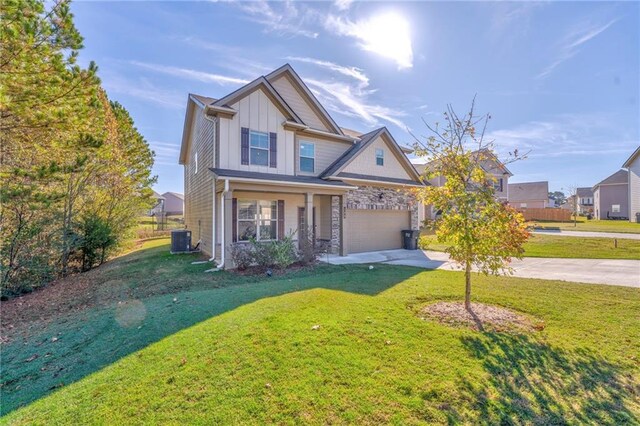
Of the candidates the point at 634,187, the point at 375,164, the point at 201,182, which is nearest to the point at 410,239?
the point at 375,164

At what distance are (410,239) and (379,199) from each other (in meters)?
2.91

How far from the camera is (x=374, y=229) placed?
15016 millimetres

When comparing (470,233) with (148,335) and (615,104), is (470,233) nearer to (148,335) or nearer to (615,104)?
(148,335)

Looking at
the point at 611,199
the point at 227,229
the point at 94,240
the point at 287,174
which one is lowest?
the point at 94,240

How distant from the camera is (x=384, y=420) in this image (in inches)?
108

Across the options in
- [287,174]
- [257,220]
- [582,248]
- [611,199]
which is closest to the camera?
[257,220]

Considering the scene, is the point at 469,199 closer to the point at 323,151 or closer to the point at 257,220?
the point at 257,220

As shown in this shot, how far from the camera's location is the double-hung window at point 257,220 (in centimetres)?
1219

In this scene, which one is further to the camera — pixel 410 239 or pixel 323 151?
pixel 410 239

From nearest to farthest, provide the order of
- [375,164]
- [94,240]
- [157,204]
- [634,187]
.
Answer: [94,240]
[375,164]
[634,187]
[157,204]

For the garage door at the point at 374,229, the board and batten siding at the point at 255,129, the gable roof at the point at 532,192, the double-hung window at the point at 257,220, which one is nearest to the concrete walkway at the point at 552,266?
the garage door at the point at 374,229

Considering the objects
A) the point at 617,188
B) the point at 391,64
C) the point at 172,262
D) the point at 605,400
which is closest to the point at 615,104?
the point at 391,64

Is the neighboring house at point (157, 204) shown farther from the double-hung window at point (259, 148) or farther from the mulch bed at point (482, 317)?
the mulch bed at point (482, 317)

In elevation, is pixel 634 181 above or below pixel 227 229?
above
